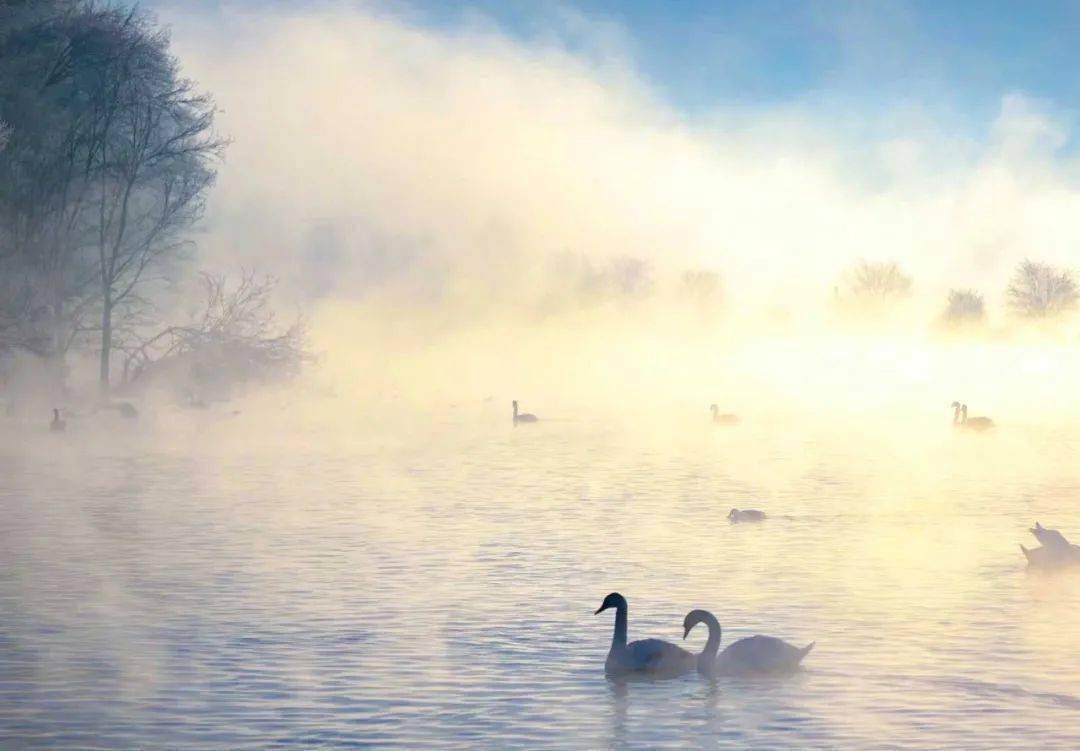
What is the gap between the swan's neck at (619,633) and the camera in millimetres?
14281

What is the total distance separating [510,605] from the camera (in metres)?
17.5

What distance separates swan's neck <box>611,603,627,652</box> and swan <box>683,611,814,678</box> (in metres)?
0.69

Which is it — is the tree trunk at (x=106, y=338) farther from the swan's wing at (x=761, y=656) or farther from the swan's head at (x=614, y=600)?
the swan's wing at (x=761, y=656)

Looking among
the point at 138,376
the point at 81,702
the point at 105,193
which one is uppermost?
the point at 105,193

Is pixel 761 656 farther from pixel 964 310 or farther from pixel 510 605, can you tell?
pixel 964 310

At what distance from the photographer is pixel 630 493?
1248 inches

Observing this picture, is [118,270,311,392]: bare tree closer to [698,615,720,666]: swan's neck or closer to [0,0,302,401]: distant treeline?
[0,0,302,401]: distant treeline

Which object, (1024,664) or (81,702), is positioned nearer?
(81,702)

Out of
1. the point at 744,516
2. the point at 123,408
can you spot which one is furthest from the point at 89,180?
the point at 744,516

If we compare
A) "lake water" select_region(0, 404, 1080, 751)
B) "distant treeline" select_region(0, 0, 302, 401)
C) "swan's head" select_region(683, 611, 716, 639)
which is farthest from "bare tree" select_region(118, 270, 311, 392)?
"swan's head" select_region(683, 611, 716, 639)

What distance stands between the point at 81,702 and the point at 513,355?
112470 millimetres

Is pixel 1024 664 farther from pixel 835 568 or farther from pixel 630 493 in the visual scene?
pixel 630 493

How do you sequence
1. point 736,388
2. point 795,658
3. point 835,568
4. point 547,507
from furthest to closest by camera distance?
point 736,388
point 547,507
point 835,568
point 795,658

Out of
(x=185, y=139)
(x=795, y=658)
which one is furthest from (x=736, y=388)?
(x=795, y=658)
